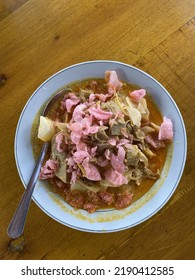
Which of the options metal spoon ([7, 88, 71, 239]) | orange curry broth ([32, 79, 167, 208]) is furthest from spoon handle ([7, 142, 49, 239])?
orange curry broth ([32, 79, 167, 208])

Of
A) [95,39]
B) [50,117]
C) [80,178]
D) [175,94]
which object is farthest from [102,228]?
[95,39]

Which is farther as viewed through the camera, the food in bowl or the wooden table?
the wooden table

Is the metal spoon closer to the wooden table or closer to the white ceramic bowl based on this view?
the white ceramic bowl

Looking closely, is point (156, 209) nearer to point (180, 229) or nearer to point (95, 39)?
point (180, 229)

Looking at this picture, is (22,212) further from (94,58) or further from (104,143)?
(94,58)

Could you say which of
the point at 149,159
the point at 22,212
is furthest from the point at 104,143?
the point at 22,212

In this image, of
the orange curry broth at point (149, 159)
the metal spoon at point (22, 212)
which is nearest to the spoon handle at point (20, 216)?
the metal spoon at point (22, 212)

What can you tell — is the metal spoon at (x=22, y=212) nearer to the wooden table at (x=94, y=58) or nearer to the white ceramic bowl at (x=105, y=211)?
the white ceramic bowl at (x=105, y=211)
